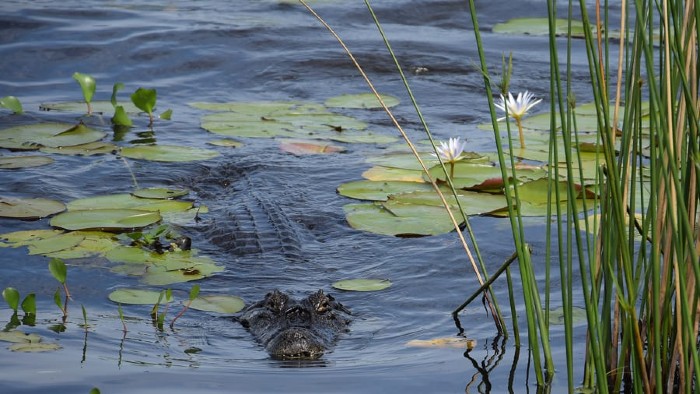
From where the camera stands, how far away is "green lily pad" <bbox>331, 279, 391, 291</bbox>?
473 centimetres

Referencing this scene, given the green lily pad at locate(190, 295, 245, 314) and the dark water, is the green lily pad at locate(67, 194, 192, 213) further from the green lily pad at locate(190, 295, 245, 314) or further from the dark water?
the green lily pad at locate(190, 295, 245, 314)

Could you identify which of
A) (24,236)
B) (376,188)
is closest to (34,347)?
(24,236)

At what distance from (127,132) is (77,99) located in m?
1.23

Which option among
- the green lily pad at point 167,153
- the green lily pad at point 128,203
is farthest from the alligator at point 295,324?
the green lily pad at point 167,153

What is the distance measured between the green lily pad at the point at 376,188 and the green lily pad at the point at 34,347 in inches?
94.2

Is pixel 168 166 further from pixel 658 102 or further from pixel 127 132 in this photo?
pixel 658 102

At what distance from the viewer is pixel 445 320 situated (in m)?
4.31

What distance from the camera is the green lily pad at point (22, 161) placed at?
6.07m

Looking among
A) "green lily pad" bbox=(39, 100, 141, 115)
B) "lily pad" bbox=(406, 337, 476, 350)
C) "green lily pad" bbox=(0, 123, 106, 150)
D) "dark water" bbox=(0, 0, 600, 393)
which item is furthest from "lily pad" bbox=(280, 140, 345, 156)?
"lily pad" bbox=(406, 337, 476, 350)

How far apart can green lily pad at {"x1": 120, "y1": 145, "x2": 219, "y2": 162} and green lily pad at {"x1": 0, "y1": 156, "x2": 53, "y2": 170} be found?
479 millimetres

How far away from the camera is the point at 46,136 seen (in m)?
6.69

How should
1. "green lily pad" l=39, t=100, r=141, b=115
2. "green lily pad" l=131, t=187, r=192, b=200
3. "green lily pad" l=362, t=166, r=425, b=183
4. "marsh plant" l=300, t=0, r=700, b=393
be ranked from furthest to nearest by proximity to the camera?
"green lily pad" l=39, t=100, r=141, b=115, "green lily pad" l=362, t=166, r=425, b=183, "green lily pad" l=131, t=187, r=192, b=200, "marsh plant" l=300, t=0, r=700, b=393

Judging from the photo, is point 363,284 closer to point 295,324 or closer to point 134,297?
point 295,324

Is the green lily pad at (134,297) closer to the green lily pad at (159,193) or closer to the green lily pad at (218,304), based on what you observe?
the green lily pad at (218,304)
